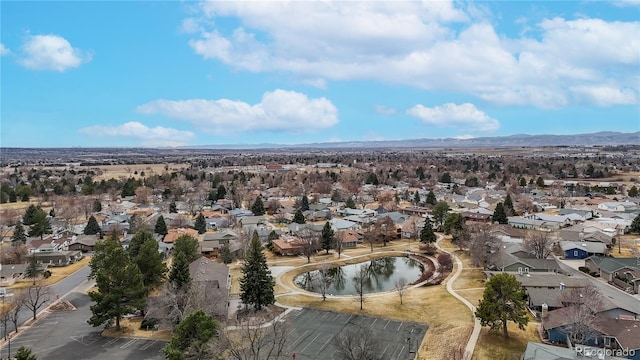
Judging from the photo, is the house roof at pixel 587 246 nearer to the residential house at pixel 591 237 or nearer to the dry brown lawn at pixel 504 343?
the residential house at pixel 591 237

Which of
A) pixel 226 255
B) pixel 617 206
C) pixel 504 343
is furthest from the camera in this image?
pixel 617 206

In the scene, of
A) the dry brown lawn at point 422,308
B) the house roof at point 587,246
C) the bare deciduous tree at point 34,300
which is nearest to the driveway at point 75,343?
the bare deciduous tree at point 34,300

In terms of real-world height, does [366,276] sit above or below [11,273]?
below

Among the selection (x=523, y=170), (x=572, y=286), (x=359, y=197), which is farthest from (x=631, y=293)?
(x=523, y=170)

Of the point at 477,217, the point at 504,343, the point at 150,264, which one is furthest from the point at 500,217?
the point at 150,264

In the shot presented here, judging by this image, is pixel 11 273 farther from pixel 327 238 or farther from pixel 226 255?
pixel 327 238

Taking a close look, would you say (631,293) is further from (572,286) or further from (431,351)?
(431,351)
